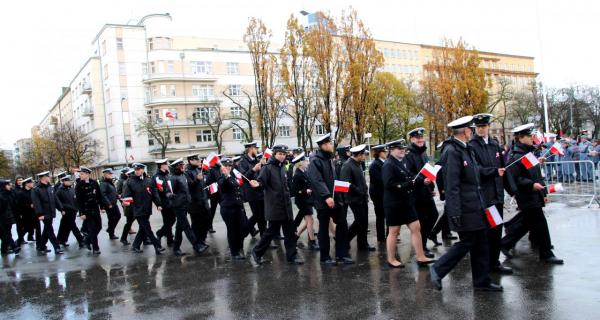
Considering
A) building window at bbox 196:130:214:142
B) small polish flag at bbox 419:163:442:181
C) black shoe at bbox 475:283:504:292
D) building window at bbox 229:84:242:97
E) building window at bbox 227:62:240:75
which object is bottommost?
black shoe at bbox 475:283:504:292

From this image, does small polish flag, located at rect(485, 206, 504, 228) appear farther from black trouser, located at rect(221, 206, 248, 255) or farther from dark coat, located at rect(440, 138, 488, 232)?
black trouser, located at rect(221, 206, 248, 255)

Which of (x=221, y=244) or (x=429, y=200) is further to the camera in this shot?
(x=221, y=244)

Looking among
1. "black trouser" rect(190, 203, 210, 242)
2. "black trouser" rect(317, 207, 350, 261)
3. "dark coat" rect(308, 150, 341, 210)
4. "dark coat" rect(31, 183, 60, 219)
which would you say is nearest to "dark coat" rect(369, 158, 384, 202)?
"dark coat" rect(308, 150, 341, 210)

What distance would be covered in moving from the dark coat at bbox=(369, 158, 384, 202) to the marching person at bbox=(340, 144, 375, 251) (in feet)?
0.64

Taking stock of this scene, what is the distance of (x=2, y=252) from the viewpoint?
473 inches

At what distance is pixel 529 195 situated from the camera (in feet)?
22.7

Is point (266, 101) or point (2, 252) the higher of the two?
point (266, 101)

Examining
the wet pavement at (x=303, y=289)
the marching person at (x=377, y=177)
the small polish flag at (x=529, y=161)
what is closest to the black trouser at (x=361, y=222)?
the wet pavement at (x=303, y=289)

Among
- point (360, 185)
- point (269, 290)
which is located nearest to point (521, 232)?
point (360, 185)

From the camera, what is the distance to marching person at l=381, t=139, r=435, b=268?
23.4ft

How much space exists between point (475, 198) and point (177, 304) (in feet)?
13.2

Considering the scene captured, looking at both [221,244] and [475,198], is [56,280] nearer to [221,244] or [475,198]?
[221,244]

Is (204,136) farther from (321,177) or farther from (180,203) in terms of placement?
(321,177)

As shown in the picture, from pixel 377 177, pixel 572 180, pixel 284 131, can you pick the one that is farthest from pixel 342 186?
pixel 284 131
